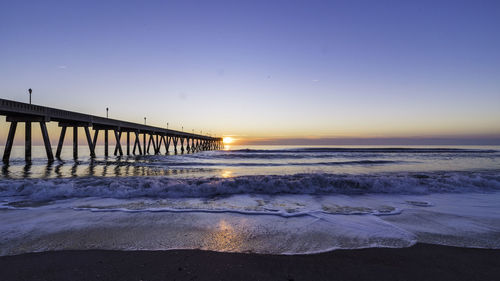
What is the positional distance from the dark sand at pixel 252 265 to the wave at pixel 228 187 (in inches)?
164

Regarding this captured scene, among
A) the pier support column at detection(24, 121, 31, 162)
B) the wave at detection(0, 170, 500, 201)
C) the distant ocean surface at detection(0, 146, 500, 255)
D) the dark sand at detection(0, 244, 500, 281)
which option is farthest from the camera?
the pier support column at detection(24, 121, 31, 162)

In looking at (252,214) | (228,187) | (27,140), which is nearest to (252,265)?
(252,214)

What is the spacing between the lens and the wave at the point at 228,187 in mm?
6938

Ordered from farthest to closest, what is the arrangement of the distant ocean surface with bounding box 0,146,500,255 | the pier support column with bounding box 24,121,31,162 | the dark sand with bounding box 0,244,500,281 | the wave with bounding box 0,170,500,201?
1. the pier support column with bounding box 24,121,31,162
2. the wave with bounding box 0,170,500,201
3. the distant ocean surface with bounding box 0,146,500,255
4. the dark sand with bounding box 0,244,500,281

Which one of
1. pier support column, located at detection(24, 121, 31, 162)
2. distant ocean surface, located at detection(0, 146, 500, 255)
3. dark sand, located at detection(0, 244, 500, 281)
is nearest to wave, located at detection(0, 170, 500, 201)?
distant ocean surface, located at detection(0, 146, 500, 255)

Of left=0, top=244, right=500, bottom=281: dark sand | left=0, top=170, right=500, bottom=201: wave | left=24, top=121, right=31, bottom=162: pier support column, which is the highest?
left=24, top=121, right=31, bottom=162: pier support column

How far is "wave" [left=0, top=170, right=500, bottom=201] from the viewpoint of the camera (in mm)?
6938

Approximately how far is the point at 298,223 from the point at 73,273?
3.24 m

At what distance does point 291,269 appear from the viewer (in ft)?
8.33

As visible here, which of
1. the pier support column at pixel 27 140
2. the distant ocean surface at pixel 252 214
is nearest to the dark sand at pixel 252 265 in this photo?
the distant ocean surface at pixel 252 214

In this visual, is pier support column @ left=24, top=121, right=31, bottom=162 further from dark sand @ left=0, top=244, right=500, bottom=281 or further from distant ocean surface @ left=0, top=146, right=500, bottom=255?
dark sand @ left=0, top=244, right=500, bottom=281

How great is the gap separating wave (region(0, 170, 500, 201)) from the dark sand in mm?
4166

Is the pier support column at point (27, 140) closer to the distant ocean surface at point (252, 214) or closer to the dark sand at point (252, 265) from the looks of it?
the distant ocean surface at point (252, 214)

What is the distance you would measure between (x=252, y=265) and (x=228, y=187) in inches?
204
